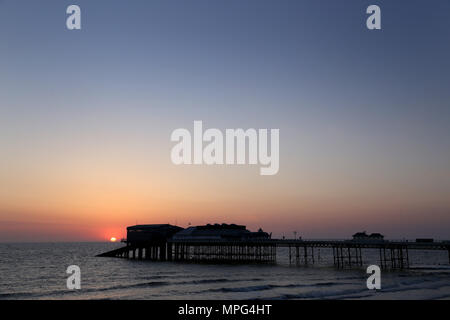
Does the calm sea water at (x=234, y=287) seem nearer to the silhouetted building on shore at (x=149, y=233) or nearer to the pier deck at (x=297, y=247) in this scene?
the pier deck at (x=297, y=247)

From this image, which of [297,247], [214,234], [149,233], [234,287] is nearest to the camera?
[234,287]

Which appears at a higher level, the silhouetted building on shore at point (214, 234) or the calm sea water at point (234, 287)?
the silhouetted building on shore at point (214, 234)

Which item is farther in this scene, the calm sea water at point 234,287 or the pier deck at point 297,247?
the pier deck at point 297,247

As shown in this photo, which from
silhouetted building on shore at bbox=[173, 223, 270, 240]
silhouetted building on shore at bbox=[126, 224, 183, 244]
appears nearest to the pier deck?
silhouetted building on shore at bbox=[126, 224, 183, 244]

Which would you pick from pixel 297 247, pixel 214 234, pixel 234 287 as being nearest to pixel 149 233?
pixel 214 234

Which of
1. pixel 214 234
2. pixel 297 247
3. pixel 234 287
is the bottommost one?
pixel 234 287

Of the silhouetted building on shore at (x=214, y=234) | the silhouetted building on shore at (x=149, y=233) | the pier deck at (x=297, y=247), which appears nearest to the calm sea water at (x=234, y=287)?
the pier deck at (x=297, y=247)

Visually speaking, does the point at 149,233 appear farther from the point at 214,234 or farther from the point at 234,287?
the point at 234,287

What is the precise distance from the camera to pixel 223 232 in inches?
3686

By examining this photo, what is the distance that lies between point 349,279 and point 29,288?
1481 inches

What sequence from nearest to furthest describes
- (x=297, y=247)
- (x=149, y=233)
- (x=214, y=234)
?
(x=297, y=247), (x=214, y=234), (x=149, y=233)

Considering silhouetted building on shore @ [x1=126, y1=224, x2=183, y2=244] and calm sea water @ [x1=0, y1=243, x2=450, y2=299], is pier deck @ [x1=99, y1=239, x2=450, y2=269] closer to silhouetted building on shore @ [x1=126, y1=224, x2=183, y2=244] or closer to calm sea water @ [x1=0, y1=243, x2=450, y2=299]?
silhouetted building on shore @ [x1=126, y1=224, x2=183, y2=244]
